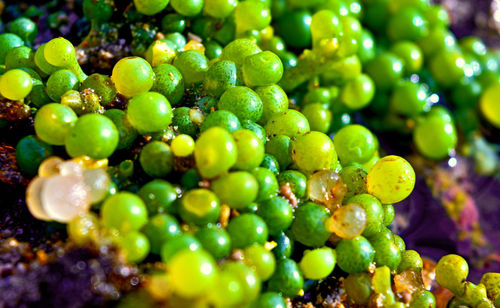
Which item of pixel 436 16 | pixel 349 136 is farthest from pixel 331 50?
pixel 436 16

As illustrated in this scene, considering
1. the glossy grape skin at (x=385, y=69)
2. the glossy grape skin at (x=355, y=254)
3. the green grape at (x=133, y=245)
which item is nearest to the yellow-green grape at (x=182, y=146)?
the green grape at (x=133, y=245)

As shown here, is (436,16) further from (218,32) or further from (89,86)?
(89,86)

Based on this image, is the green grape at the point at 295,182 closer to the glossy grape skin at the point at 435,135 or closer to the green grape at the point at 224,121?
the green grape at the point at 224,121

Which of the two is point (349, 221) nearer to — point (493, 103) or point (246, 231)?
point (246, 231)

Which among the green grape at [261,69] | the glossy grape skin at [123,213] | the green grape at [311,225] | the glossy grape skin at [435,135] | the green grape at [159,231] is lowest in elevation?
the glossy grape skin at [435,135]

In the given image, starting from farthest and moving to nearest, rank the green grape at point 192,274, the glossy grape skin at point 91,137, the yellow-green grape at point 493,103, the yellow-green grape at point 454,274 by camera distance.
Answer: the yellow-green grape at point 493,103
the yellow-green grape at point 454,274
the glossy grape skin at point 91,137
the green grape at point 192,274

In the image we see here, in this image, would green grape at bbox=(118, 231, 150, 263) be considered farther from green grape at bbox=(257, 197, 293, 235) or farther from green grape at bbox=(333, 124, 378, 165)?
green grape at bbox=(333, 124, 378, 165)

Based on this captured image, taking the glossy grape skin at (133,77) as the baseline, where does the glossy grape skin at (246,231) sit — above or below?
below

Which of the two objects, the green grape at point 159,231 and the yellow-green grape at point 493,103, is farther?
the yellow-green grape at point 493,103
